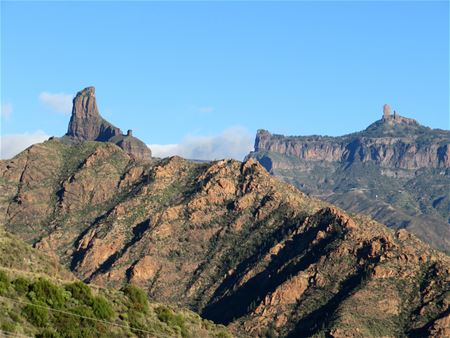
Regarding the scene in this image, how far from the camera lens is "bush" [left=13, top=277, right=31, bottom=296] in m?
96.5

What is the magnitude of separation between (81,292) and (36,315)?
13.9 m

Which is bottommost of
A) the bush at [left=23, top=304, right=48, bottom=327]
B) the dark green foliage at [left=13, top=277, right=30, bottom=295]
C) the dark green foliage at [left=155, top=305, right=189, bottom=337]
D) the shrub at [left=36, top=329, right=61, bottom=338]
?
the shrub at [left=36, top=329, right=61, bottom=338]

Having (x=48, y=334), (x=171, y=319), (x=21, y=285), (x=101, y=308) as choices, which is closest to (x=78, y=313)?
(x=101, y=308)

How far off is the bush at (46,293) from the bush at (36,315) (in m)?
3.26

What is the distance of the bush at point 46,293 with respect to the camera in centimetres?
9669

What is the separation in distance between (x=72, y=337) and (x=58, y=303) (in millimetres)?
7411

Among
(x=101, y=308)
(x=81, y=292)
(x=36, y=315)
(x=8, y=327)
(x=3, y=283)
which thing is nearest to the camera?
(x=8, y=327)

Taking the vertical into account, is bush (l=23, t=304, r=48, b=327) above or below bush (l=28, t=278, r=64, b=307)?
below

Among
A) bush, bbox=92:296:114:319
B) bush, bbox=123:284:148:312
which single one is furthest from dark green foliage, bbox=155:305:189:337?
bush, bbox=92:296:114:319

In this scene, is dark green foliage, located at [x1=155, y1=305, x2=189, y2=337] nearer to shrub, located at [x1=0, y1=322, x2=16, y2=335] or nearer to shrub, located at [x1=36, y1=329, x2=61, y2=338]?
shrub, located at [x1=36, y1=329, x2=61, y2=338]

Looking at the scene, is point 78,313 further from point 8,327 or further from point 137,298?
point 137,298

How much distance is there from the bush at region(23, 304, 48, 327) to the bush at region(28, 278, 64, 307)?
10.7ft

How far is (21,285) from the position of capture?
319ft

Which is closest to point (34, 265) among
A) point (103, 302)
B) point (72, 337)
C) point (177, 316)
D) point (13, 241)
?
point (13, 241)
